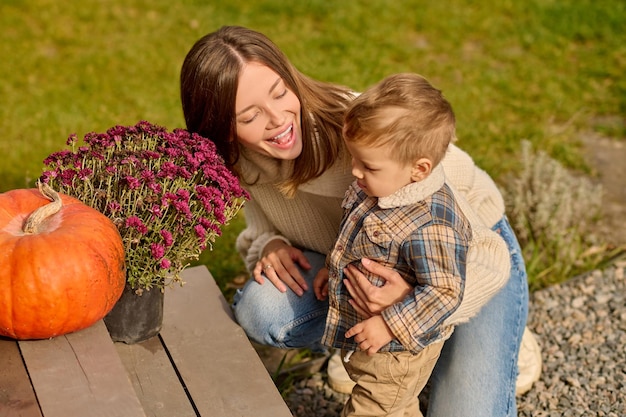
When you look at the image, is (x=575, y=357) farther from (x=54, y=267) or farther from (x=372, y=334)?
(x=54, y=267)

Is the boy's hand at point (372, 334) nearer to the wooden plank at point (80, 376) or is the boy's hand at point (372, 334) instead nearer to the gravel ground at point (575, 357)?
the wooden plank at point (80, 376)

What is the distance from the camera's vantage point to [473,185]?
326 centimetres

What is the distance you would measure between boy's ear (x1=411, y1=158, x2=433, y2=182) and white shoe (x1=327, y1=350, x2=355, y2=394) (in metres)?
1.39

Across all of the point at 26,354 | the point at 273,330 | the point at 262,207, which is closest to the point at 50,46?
the point at 262,207

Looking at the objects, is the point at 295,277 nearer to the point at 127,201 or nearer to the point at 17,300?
the point at 127,201

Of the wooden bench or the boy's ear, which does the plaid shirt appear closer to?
the boy's ear

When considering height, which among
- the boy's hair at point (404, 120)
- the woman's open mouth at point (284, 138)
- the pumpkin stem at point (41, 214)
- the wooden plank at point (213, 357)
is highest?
the boy's hair at point (404, 120)

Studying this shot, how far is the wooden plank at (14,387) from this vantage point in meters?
2.15

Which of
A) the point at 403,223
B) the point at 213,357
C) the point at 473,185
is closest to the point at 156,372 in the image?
the point at 213,357

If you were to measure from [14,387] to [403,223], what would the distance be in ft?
4.01

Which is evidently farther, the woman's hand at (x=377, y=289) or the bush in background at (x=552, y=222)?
the bush in background at (x=552, y=222)

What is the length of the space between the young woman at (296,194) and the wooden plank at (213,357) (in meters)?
0.14

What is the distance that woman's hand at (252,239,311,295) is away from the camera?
323 cm

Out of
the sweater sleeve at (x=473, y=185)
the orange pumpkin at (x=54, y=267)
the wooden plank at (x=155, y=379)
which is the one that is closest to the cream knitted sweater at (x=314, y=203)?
the sweater sleeve at (x=473, y=185)
